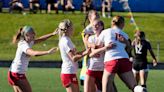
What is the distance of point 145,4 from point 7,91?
35495 mm

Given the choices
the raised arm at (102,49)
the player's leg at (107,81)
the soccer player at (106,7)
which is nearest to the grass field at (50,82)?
the player's leg at (107,81)

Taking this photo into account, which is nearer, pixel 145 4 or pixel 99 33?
pixel 99 33

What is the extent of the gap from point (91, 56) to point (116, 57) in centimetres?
50

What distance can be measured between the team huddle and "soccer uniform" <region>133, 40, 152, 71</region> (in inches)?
187

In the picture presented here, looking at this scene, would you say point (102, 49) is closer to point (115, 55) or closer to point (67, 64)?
point (115, 55)

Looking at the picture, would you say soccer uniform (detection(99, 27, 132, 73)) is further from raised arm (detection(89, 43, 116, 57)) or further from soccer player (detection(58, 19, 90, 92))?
soccer player (detection(58, 19, 90, 92))

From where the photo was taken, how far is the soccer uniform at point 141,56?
18.5 metres

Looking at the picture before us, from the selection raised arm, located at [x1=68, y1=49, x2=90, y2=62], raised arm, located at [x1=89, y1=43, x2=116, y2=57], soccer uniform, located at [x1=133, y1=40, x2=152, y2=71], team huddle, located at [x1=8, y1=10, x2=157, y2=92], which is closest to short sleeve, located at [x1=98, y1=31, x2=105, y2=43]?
team huddle, located at [x1=8, y1=10, x2=157, y2=92]

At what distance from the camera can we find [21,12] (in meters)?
44.7

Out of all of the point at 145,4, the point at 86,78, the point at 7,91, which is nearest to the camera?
the point at 86,78

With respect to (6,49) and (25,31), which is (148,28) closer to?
(6,49)

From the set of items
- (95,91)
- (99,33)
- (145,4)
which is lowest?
(145,4)

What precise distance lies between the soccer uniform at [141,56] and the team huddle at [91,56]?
15.6 ft

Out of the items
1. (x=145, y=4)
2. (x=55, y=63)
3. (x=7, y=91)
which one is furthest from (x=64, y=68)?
(x=145, y=4)
